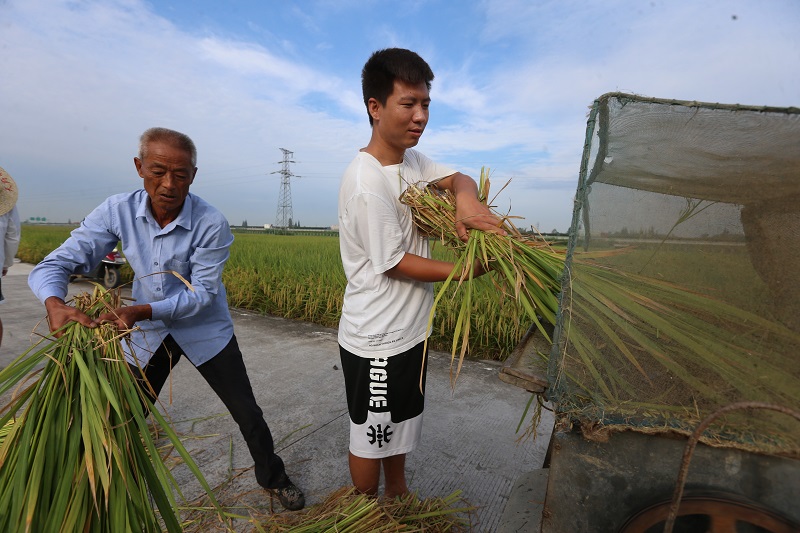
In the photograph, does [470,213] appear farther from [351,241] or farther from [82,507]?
[82,507]

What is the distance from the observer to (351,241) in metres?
1.43

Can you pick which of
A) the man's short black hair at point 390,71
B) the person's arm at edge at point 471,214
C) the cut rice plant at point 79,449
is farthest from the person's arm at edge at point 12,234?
the person's arm at edge at point 471,214

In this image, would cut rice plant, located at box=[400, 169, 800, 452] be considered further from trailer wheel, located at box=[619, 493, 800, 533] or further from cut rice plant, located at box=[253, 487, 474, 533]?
cut rice plant, located at box=[253, 487, 474, 533]

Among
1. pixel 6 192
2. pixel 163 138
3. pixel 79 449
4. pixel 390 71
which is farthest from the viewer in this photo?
pixel 6 192

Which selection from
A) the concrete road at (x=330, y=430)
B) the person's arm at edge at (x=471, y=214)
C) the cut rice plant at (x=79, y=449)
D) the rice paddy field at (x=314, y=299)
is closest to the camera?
the cut rice plant at (x=79, y=449)

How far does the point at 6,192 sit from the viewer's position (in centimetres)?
255

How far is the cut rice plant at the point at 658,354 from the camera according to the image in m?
0.85

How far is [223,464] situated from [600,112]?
231cm

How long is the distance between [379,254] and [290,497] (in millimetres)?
1260

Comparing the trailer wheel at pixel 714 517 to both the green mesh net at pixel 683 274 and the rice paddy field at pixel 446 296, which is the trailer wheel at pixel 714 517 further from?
the rice paddy field at pixel 446 296

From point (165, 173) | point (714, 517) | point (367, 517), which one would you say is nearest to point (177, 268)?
point (165, 173)

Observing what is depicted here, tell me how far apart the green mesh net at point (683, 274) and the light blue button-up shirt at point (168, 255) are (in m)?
1.43

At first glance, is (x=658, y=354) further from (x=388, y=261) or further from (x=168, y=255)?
(x=168, y=255)

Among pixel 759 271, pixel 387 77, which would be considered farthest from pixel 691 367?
pixel 387 77
